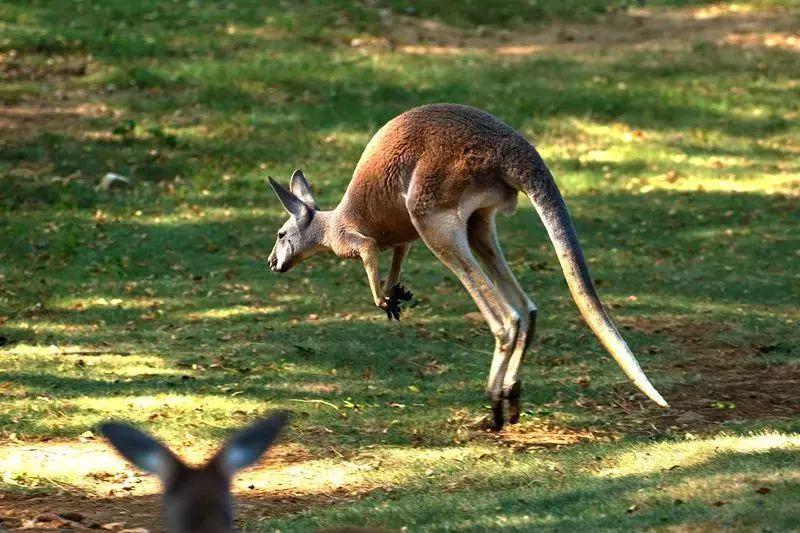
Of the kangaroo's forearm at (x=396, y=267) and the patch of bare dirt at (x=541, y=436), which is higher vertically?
the kangaroo's forearm at (x=396, y=267)

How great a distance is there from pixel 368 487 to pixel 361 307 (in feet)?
12.6

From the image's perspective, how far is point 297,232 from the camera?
7.79m

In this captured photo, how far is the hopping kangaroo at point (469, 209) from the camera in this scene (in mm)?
6797

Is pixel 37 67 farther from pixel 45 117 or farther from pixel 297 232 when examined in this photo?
pixel 297 232

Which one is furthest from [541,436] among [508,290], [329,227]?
[329,227]

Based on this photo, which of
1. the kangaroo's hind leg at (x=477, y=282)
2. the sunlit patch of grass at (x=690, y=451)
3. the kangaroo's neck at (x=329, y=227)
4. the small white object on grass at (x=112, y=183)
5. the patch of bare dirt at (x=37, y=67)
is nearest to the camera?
the sunlit patch of grass at (x=690, y=451)

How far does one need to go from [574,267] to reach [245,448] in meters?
3.50

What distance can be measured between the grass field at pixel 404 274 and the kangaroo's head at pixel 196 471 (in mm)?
2039

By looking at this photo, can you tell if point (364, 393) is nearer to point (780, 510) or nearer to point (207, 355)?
point (207, 355)

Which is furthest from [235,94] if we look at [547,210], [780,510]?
[780,510]

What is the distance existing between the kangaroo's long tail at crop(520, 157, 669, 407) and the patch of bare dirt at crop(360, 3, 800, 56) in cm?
1013

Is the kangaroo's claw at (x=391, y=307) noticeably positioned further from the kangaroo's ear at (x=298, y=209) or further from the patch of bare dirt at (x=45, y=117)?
the patch of bare dirt at (x=45, y=117)

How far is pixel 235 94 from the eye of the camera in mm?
15102

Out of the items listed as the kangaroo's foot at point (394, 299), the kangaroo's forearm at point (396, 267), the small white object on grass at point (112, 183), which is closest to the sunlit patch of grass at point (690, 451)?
the kangaroo's foot at point (394, 299)
